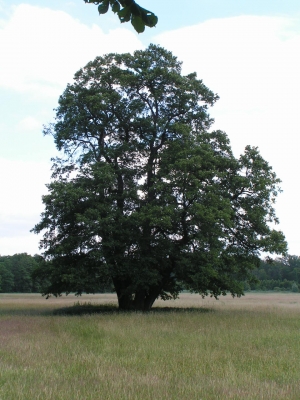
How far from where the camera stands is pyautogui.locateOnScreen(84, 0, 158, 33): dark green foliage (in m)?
4.68

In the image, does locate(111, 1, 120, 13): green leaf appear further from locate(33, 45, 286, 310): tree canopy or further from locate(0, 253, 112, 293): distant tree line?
locate(0, 253, 112, 293): distant tree line

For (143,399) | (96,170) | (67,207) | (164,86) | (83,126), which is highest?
(164,86)

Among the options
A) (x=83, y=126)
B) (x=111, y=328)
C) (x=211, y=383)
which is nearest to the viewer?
(x=211, y=383)

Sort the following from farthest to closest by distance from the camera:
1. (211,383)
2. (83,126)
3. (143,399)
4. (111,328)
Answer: (83,126)
(111,328)
(211,383)
(143,399)

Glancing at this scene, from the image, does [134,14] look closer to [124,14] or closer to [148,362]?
[124,14]

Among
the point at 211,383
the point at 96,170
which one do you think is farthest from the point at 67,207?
the point at 211,383

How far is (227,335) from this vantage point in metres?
15.3

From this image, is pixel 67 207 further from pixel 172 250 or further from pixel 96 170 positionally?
pixel 172 250

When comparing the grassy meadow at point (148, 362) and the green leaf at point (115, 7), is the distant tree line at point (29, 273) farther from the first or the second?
the green leaf at point (115, 7)

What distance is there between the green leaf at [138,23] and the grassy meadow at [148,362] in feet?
20.3

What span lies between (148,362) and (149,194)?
15610 mm

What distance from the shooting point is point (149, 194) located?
25922 mm

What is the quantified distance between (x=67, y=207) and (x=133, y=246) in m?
4.93

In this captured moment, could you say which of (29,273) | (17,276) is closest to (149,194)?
(29,273)
